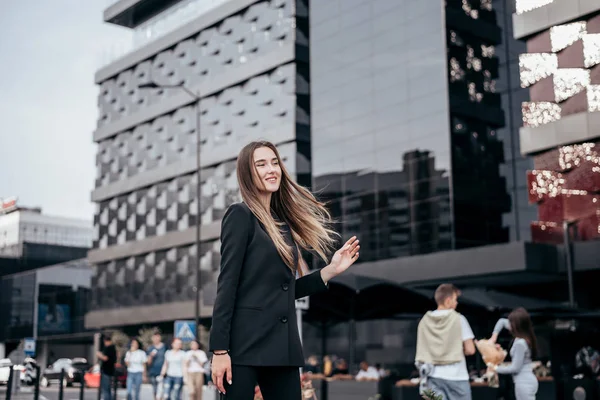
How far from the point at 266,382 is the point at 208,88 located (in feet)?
158

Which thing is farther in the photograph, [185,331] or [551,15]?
[551,15]

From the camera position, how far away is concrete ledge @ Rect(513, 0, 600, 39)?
30.3 metres

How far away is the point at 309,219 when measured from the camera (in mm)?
3852

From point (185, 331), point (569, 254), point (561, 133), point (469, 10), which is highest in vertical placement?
point (469, 10)

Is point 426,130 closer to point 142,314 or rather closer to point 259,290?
point 142,314

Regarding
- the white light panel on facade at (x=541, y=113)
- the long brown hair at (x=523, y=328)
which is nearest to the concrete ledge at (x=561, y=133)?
the white light panel on facade at (x=541, y=113)

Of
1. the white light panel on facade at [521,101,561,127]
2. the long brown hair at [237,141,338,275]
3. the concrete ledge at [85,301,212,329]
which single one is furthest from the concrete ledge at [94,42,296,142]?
the long brown hair at [237,141,338,275]

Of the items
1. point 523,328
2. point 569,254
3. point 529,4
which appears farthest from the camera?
point 529,4

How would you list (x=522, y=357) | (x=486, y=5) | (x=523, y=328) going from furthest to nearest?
1. (x=486, y=5)
2. (x=523, y=328)
3. (x=522, y=357)

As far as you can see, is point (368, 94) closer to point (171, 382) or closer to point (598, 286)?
point (598, 286)

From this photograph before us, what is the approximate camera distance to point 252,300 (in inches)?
139

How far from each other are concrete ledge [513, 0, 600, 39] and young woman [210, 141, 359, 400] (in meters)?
28.8

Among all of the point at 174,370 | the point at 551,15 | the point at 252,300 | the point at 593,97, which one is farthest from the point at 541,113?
the point at 252,300

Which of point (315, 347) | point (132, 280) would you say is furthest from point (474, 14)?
point (132, 280)
